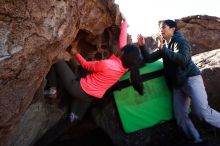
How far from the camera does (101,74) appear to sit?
7887 millimetres

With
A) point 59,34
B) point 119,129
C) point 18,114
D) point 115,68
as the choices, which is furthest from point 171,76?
point 18,114

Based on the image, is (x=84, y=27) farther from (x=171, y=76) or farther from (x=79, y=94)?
(x=171, y=76)

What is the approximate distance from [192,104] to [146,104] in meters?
1.21

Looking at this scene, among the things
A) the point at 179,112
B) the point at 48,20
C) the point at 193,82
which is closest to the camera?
the point at 48,20

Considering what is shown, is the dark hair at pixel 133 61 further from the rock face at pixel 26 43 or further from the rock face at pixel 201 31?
the rock face at pixel 201 31

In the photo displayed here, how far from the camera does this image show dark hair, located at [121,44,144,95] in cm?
759

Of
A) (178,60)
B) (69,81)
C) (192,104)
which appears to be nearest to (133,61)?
(178,60)

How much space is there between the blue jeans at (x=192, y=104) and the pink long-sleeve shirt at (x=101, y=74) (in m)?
1.40

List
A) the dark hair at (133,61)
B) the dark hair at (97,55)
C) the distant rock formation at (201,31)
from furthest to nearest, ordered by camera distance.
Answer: the distant rock formation at (201,31) < the dark hair at (97,55) < the dark hair at (133,61)

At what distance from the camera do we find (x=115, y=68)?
791 cm

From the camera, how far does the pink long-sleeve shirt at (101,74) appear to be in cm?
782

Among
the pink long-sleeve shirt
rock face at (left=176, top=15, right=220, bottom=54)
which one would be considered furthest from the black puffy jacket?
rock face at (left=176, top=15, right=220, bottom=54)

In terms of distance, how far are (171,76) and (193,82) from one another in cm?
60

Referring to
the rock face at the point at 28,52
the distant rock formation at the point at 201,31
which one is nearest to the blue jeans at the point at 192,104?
the rock face at the point at 28,52
